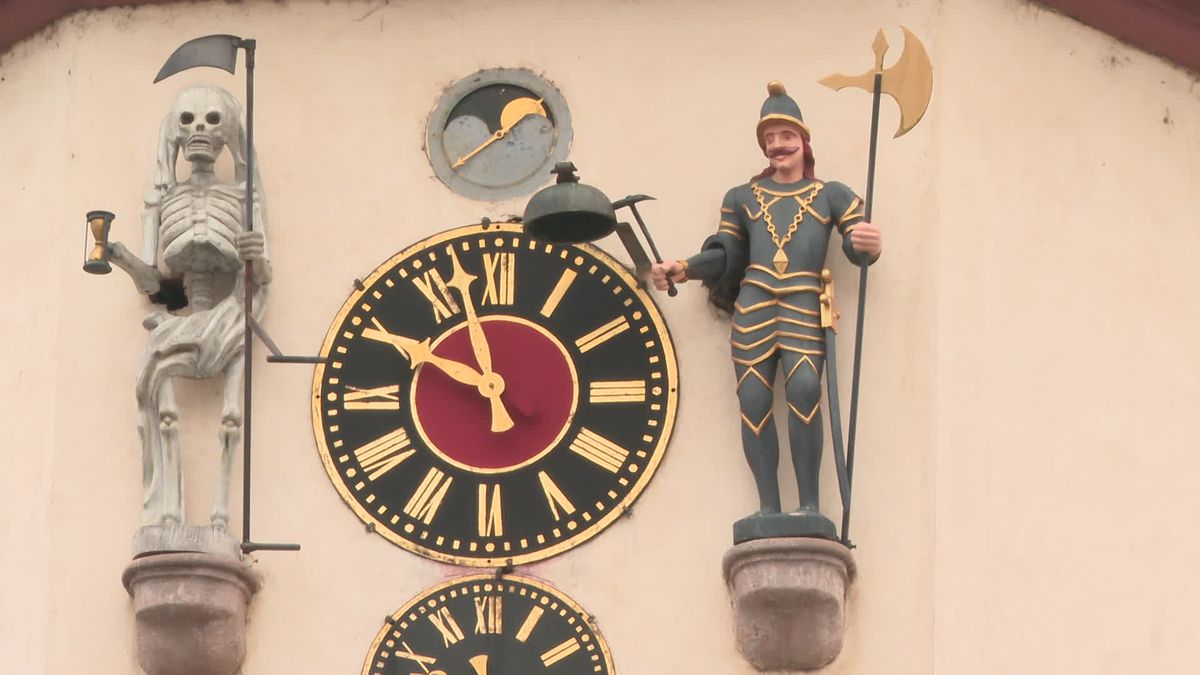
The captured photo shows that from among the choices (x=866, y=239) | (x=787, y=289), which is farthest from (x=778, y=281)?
(x=866, y=239)

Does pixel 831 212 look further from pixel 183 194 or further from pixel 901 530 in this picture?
pixel 183 194

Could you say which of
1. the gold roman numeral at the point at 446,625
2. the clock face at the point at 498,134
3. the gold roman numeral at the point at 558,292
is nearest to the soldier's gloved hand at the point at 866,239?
the gold roman numeral at the point at 558,292

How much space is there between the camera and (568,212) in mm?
10727

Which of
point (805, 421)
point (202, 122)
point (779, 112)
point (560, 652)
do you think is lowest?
point (560, 652)

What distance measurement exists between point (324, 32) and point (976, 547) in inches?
99.7

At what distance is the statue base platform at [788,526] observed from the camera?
10695 millimetres

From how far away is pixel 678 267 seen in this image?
11.0m

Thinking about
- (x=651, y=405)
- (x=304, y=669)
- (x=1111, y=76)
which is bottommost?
(x=304, y=669)


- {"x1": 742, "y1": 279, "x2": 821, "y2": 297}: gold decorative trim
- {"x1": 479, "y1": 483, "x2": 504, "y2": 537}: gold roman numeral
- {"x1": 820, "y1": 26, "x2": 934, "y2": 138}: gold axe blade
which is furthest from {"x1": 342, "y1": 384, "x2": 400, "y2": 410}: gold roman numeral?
{"x1": 820, "y1": 26, "x2": 934, "y2": 138}: gold axe blade

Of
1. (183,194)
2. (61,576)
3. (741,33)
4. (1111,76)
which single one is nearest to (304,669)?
(61,576)

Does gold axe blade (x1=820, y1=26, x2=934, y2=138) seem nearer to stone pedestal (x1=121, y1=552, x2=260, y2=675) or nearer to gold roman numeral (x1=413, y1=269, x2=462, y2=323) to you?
gold roman numeral (x1=413, y1=269, x2=462, y2=323)

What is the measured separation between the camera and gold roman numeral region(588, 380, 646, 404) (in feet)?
36.6

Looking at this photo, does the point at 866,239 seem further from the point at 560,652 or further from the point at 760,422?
the point at 560,652

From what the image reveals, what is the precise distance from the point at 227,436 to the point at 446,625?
0.84m
